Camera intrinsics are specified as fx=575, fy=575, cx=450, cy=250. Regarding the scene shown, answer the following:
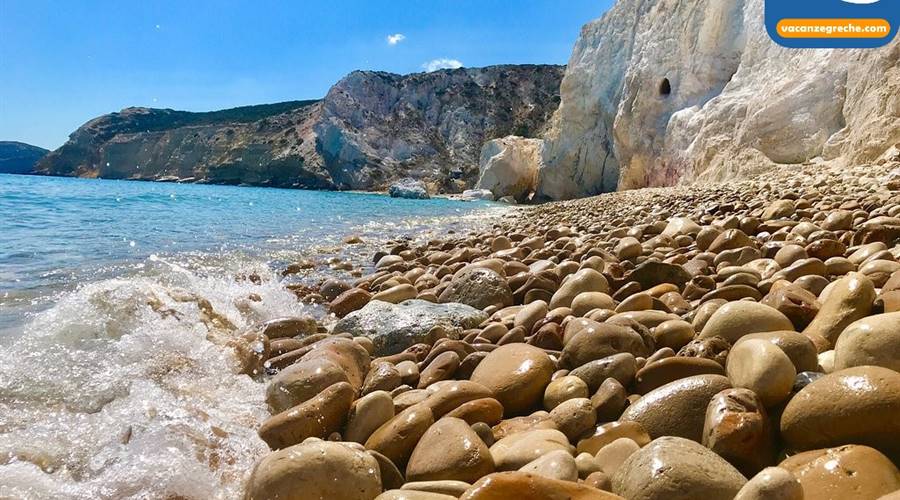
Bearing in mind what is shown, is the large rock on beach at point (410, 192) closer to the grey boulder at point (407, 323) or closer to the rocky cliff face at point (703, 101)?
the rocky cliff face at point (703, 101)

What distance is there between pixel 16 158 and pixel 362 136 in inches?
2926

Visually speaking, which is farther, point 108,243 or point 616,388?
point 108,243

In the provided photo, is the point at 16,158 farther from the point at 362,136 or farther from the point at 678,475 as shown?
the point at 678,475

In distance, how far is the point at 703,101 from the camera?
19.2 m

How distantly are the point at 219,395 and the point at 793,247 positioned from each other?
358cm

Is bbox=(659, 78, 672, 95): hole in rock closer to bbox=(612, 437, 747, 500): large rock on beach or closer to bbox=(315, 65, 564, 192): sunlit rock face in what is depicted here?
bbox=(612, 437, 747, 500): large rock on beach

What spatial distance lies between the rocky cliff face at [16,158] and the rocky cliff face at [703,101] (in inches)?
3967

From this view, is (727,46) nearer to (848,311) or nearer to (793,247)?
(793,247)

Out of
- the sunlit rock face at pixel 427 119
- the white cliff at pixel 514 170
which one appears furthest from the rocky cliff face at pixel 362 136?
the white cliff at pixel 514 170

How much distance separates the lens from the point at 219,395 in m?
2.96

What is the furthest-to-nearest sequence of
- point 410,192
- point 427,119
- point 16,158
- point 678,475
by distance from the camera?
point 16,158 < point 427,119 < point 410,192 < point 678,475

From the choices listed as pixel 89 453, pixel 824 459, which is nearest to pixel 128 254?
pixel 89 453

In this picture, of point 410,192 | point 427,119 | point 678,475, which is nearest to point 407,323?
point 678,475

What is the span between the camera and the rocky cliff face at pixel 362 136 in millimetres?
62562
